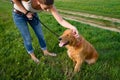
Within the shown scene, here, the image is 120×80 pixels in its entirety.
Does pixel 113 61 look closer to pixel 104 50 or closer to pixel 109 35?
pixel 104 50

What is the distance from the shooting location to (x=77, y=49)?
275 inches

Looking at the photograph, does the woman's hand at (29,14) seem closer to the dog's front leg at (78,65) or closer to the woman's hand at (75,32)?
the woman's hand at (75,32)

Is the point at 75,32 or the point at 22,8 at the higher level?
the point at 22,8

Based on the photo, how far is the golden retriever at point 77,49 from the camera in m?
6.76

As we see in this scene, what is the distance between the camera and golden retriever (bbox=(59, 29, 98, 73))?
6.76m

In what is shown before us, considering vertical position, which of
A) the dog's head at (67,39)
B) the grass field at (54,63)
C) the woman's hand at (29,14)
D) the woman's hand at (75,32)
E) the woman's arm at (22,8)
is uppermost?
the woman's arm at (22,8)

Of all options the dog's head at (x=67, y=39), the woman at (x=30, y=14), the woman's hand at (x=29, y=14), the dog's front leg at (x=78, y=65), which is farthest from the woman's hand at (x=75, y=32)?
the woman's hand at (x=29, y=14)

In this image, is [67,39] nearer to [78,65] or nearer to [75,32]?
[75,32]

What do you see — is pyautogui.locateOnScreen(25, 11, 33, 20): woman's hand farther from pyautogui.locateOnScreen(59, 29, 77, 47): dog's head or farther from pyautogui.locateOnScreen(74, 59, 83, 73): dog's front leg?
pyautogui.locateOnScreen(74, 59, 83, 73): dog's front leg

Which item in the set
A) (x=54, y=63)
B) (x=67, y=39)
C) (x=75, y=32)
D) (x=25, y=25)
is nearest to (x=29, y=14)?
(x=25, y=25)

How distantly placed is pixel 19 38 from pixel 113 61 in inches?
151

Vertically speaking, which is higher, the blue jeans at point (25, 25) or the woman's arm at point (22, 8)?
the woman's arm at point (22, 8)

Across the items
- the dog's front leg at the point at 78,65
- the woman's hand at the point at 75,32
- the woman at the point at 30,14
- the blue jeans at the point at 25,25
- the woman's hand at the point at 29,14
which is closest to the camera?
the woman at the point at 30,14

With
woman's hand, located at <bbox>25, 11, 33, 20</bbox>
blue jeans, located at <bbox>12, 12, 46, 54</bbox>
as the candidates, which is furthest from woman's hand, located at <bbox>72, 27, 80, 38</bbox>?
blue jeans, located at <bbox>12, 12, 46, 54</bbox>
